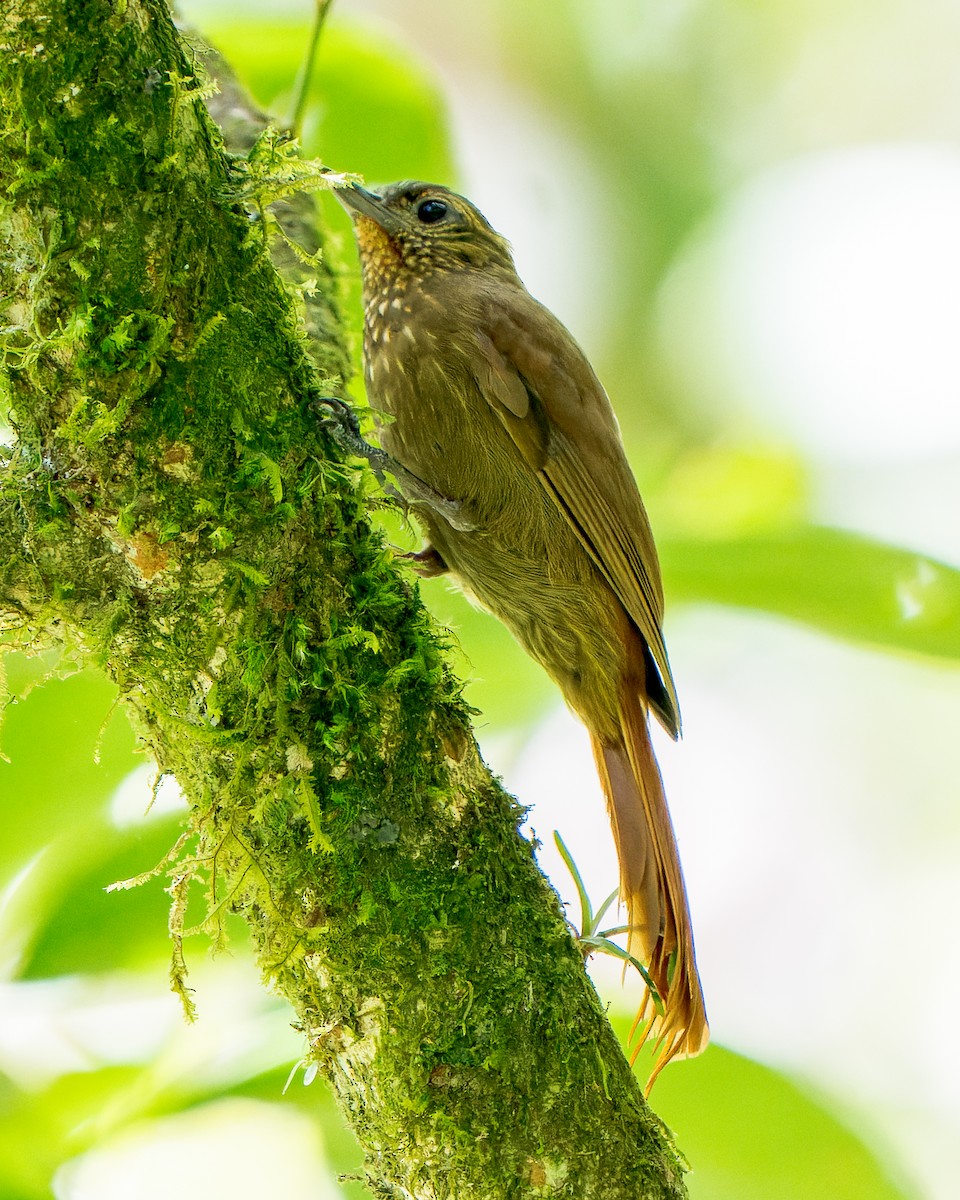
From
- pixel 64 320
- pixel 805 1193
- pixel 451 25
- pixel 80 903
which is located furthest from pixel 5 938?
pixel 451 25

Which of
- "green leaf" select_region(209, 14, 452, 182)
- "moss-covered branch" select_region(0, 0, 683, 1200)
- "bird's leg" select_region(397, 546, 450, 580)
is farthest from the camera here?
"green leaf" select_region(209, 14, 452, 182)

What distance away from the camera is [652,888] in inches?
81.4

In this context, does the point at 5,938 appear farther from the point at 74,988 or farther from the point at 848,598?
the point at 848,598

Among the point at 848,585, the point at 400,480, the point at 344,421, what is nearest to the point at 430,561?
the point at 400,480

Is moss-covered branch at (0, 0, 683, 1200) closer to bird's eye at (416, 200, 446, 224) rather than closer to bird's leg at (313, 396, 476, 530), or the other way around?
bird's leg at (313, 396, 476, 530)

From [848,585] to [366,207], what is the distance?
4.67 ft

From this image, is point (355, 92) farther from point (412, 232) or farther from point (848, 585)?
point (848, 585)

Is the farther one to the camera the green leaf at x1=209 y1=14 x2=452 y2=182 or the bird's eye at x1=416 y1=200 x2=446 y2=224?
the green leaf at x1=209 y1=14 x2=452 y2=182

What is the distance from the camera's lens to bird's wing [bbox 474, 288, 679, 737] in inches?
92.6

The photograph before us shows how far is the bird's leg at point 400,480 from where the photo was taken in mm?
1762

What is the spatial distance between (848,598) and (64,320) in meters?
1.70

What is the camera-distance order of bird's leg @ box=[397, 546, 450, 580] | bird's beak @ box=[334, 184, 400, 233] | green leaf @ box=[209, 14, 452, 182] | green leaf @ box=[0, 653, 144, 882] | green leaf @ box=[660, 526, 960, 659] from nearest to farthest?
1. green leaf @ box=[0, 653, 144, 882]
2. green leaf @ box=[660, 526, 960, 659]
3. bird's leg @ box=[397, 546, 450, 580]
4. bird's beak @ box=[334, 184, 400, 233]
5. green leaf @ box=[209, 14, 452, 182]

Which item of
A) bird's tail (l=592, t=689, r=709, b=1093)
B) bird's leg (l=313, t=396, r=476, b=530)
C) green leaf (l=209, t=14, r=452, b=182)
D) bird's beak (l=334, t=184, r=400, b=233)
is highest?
green leaf (l=209, t=14, r=452, b=182)

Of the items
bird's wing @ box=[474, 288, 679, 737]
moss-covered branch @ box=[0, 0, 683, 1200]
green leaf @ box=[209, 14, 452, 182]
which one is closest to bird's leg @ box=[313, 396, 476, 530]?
bird's wing @ box=[474, 288, 679, 737]
